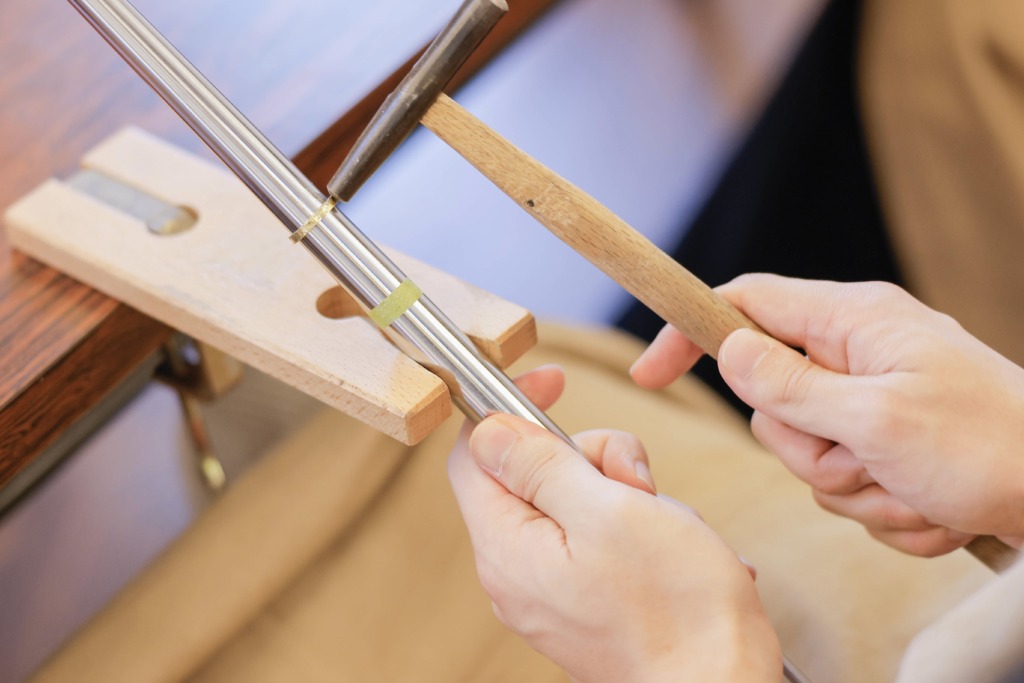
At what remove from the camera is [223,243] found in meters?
0.51

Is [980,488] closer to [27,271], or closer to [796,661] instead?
[796,661]

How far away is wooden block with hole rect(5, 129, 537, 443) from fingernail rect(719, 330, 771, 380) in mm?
98

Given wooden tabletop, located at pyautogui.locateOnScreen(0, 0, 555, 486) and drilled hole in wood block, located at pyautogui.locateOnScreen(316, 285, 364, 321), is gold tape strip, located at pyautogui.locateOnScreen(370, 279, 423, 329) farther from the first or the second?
wooden tabletop, located at pyautogui.locateOnScreen(0, 0, 555, 486)

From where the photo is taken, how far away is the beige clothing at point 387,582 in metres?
0.51

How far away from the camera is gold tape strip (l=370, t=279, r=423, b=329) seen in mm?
427

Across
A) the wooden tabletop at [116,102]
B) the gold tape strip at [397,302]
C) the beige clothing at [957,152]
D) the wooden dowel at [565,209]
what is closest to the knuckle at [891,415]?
the wooden dowel at [565,209]

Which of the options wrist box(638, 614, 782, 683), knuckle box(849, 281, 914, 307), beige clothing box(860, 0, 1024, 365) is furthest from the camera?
beige clothing box(860, 0, 1024, 365)

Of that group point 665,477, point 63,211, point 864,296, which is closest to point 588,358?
point 665,477

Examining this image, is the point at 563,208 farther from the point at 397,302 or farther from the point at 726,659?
the point at 726,659

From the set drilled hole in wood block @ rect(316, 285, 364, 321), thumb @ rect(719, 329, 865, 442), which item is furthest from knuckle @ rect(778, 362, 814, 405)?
drilled hole in wood block @ rect(316, 285, 364, 321)

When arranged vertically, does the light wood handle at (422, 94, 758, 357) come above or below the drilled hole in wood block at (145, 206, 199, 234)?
above

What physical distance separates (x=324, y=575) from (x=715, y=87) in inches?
37.7

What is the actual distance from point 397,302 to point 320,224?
2.0 inches

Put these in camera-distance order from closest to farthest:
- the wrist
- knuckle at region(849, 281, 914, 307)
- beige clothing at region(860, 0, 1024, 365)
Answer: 1. the wrist
2. knuckle at region(849, 281, 914, 307)
3. beige clothing at region(860, 0, 1024, 365)
